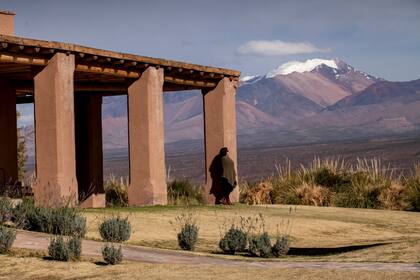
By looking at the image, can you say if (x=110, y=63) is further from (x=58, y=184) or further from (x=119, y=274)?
(x=119, y=274)

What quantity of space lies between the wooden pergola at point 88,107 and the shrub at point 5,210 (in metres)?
1.35

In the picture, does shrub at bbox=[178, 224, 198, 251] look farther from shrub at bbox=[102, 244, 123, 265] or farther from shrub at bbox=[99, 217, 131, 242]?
shrub at bbox=[102, 244, 123, 265]

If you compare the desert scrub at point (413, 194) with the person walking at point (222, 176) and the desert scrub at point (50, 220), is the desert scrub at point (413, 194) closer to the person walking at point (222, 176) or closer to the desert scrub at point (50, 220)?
the person walking at point (222, 176)

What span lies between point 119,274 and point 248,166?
120 meters

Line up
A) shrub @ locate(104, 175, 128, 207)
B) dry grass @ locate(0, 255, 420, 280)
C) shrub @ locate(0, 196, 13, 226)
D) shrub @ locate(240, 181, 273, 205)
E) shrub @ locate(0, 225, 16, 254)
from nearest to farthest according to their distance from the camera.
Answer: dry grass @ locate(0, 255, 420, 280) → shrub @ locate(0, 225, 16, 254) → shrub @ locate(0, 196, 13, 226) → shrub @ locate(104, 175, 128, 207) → shrub @ locate(240, 181, 273, 205)

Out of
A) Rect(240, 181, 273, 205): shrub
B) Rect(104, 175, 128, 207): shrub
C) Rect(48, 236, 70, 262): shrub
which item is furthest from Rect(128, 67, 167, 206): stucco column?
Rect(48, 236, 70, 262): shrub

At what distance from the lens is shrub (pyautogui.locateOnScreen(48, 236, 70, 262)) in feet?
46.5

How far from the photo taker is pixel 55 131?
2172 cm

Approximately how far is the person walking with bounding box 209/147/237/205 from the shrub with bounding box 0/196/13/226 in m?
9.52

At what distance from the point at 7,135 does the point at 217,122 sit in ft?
20.4

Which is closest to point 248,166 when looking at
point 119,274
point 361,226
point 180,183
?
point 180,183

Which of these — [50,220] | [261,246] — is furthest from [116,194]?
[261,246]

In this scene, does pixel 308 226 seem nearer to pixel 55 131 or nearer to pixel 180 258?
pixel 55 131

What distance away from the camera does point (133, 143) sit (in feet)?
82.3
